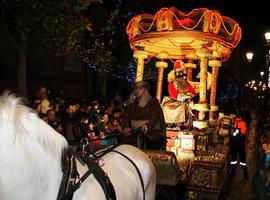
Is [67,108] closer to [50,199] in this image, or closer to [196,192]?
[196,192]

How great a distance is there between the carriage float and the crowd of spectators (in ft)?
4.43

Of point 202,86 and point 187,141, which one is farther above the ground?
point 202,86

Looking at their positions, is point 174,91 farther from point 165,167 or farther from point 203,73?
point 165,167

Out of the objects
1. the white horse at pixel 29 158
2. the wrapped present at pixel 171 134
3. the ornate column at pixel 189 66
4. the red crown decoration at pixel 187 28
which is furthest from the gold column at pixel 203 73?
the white horse at pixel 29 158

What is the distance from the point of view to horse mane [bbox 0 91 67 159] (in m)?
2.48

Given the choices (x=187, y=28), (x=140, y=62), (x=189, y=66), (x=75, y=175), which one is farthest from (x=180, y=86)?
(x=75, y=175)

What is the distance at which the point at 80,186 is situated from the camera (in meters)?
2.89

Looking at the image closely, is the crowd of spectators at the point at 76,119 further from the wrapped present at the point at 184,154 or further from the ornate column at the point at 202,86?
the ornate column at the point at 202,86

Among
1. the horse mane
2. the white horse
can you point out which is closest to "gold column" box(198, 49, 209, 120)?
the white horse

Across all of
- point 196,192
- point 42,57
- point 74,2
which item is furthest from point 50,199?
point 42,57

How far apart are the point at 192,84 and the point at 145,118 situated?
4.18 metres

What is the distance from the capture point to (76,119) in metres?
8.73

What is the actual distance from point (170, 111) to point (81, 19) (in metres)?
3.48

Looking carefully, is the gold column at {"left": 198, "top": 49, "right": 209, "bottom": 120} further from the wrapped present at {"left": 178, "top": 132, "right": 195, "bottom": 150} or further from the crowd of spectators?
the crowd of spectators
